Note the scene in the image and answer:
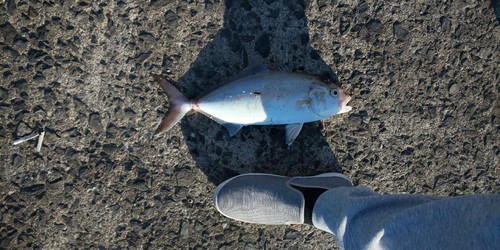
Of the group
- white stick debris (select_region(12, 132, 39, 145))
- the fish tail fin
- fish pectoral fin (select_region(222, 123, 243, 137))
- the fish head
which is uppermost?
the fish head

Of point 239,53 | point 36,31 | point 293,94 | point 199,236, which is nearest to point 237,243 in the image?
point 199,236

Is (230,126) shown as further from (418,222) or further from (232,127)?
(418,222)

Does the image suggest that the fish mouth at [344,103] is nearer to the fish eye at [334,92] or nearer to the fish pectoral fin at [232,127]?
the fish eye at [334,92]

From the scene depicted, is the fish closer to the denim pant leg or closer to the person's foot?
the person's foot

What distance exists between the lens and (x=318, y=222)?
8.63ft

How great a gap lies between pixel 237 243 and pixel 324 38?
1.51 m

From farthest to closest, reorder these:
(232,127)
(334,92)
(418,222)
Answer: (232,127) → (334,92) → (418,222)

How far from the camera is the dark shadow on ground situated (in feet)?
9.63

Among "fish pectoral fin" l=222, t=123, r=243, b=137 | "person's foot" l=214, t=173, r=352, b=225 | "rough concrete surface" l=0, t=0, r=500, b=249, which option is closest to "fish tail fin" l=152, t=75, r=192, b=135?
"rough concrete surface" l=0, t=0, r=500, b=249

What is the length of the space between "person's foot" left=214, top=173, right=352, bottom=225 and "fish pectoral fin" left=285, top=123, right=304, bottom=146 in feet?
0.84


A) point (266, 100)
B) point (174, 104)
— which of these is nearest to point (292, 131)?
point (266, 100)

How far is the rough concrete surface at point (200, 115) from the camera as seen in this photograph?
290 cm

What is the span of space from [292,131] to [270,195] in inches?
17.2

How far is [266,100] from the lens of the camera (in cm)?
275
